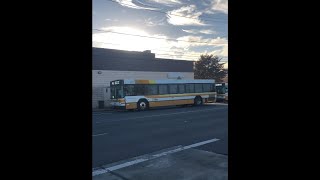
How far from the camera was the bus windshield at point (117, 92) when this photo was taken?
22000 millimetres

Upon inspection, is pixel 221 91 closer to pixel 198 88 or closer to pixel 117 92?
pixel 198 88

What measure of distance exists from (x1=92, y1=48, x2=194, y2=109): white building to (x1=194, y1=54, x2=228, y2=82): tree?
18.8m

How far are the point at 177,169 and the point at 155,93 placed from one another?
58.1 ft

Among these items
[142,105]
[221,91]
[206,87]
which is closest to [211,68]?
[221,91]

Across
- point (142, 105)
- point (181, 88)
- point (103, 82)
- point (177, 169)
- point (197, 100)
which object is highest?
point (103, 82)

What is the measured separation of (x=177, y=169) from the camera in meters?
5.91

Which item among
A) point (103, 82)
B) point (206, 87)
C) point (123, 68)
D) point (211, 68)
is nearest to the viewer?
point (206, 87)

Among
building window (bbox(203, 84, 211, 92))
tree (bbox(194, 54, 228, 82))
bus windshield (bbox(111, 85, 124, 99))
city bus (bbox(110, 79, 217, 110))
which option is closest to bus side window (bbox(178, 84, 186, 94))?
city bus (bbox(110, 79, 217, 110))

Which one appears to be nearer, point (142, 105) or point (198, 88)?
point (142, 105)

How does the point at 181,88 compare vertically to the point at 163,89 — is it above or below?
above
